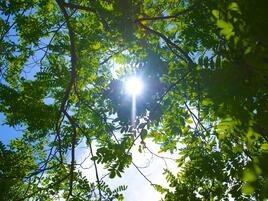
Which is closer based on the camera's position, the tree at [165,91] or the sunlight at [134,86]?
the tree at [165,91]

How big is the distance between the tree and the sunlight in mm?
137

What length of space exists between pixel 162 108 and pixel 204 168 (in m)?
1.30

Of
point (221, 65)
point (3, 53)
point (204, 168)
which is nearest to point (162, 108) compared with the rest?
point (204, 168)

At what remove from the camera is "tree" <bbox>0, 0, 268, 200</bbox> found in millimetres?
1839

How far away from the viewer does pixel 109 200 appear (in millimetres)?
5652

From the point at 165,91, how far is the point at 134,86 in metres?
0.53

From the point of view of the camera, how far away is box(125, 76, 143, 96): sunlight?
Result: 4.63m

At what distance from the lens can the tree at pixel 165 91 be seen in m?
1.84

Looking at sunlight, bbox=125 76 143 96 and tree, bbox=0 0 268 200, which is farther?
sunlight, bbox=125 76 143 96

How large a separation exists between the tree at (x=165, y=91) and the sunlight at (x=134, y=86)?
0.14 meters

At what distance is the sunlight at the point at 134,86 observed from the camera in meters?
4.63

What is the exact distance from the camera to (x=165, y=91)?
4.74 metres

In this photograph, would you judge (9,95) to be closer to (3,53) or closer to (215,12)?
(3,53)

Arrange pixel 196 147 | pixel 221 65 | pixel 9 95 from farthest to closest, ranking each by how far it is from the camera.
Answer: pixel 9 95, pixel 196 147, pixel 221 65
